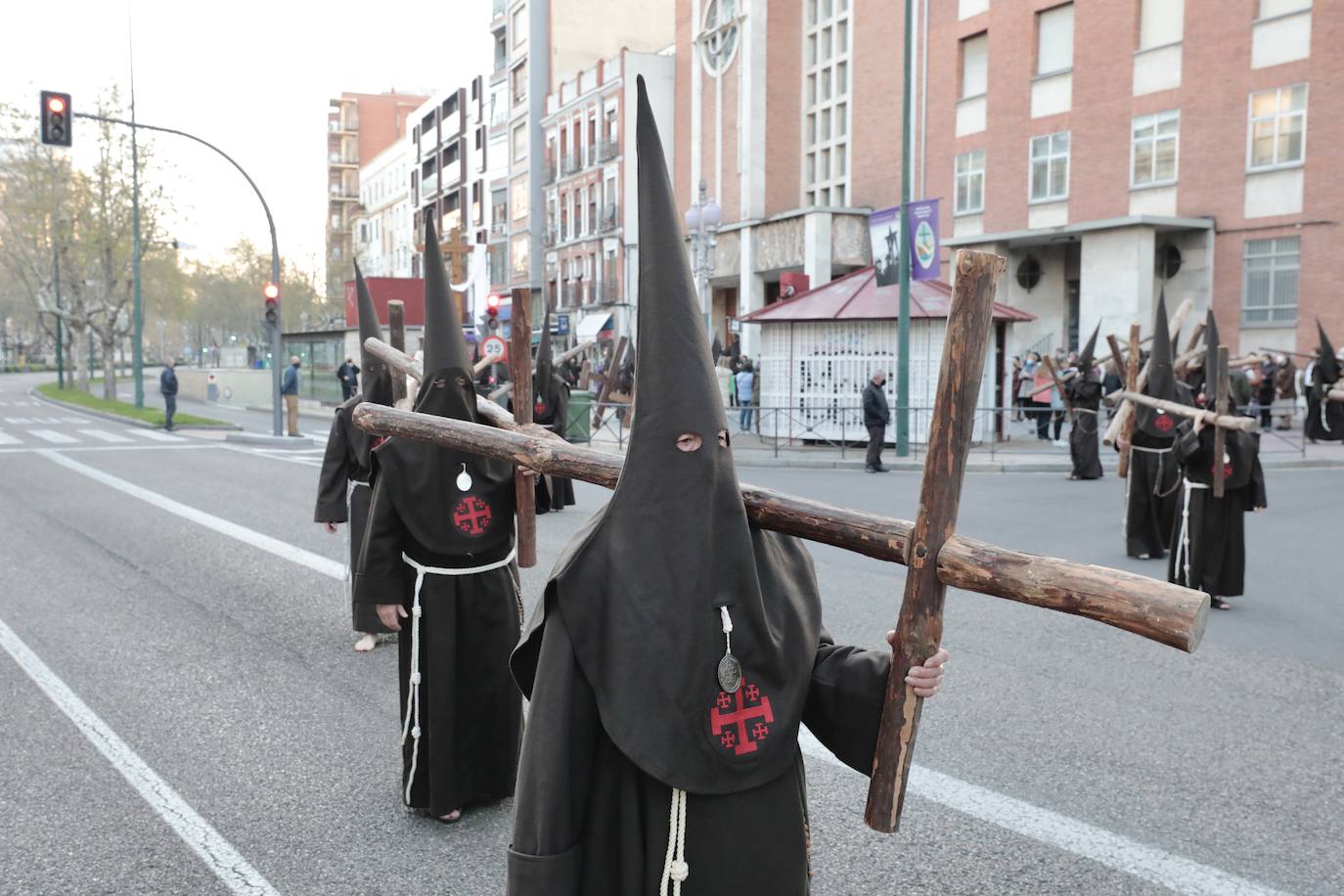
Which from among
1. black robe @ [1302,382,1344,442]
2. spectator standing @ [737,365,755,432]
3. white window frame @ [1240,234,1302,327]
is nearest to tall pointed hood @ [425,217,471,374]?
black robe @ [1302,382,1344,442]

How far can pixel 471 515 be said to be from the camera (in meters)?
4.50

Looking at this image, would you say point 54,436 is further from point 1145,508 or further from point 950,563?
point 950,563

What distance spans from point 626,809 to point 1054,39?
32201mm

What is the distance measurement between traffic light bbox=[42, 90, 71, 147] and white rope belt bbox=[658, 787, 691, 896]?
22.1 m

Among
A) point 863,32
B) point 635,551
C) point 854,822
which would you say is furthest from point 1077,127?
point 635,551

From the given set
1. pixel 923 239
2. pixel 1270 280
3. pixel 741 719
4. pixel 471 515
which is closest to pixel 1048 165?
pixel 1270 280

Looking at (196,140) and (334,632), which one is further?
(196,140)

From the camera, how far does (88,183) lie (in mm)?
42688

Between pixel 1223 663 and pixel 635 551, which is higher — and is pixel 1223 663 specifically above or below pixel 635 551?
below

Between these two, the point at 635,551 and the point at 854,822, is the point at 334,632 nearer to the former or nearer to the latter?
the point at 854,822

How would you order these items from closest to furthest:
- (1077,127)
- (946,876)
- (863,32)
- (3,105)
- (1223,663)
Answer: (946,876), (1223,663), (1077,127), (863,32), (3,105)

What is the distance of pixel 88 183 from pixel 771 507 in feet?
154

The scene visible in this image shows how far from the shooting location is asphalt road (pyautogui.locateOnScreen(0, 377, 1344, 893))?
4164 mm

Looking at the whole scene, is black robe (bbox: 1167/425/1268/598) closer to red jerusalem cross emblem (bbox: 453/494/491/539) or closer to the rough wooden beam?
red jerusalem cross emblem (bbox: 453/494/491/539)
